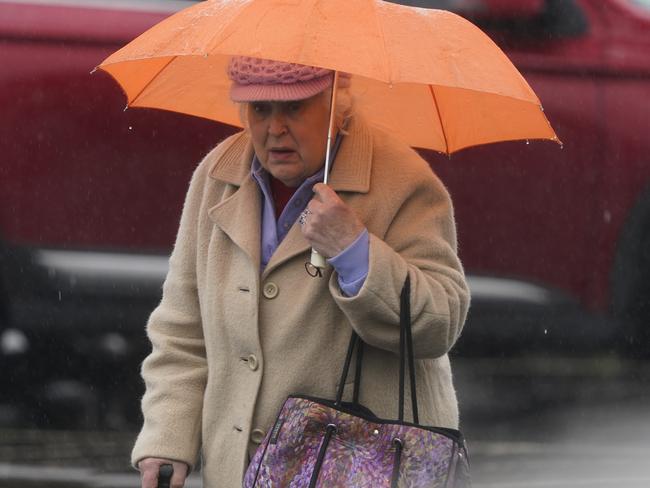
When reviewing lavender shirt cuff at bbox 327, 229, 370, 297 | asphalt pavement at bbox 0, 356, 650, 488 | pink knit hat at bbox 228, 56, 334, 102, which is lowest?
asphalt pavement at bbox 0, 356, 650, 488

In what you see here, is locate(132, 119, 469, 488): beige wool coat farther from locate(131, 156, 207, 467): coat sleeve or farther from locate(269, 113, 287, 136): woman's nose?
locate(269, 113, 287, 136): woman's nose

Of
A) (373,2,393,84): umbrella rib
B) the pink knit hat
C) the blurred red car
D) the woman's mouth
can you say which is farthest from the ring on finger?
the blurred red car

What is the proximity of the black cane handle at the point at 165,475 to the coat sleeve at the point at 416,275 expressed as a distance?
1.78ft

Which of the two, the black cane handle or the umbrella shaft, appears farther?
the black cane handle

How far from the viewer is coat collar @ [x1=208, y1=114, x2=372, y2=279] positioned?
10.4 feet

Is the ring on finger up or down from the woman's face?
down

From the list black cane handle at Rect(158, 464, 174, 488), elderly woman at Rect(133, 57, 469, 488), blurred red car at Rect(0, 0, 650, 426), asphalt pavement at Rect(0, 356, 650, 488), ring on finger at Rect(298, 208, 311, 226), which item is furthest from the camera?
blurred red car at Rect(0, 0, 650, 426)

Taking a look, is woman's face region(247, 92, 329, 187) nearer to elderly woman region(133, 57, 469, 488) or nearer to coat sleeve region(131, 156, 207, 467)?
elderly woman region(133, 57, 469, 488)

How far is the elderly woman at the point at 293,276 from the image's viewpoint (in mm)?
3031

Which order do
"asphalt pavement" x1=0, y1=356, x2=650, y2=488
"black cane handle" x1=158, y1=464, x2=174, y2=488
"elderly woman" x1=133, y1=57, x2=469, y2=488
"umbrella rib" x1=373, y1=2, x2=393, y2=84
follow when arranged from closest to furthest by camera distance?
"umbrella rib" x1=373, y1=2, x2=393, y2=84, "elderly woman" x1=133, y1=57, x2=469, y2=488, "black cane handle" x1=158, y1=464, x2=174, y2=488, "asphalt pavement" x1=0, y1=356, x2=650, y2=488

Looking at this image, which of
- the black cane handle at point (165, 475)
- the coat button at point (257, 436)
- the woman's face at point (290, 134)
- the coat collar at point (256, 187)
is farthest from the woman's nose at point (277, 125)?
the black cane handle at point (165, 475)

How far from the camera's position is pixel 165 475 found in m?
3.29

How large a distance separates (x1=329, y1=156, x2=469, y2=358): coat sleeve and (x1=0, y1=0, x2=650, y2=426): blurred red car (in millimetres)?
2617

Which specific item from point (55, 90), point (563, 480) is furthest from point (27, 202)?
point (563, 480)
